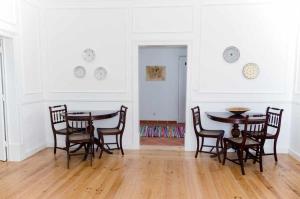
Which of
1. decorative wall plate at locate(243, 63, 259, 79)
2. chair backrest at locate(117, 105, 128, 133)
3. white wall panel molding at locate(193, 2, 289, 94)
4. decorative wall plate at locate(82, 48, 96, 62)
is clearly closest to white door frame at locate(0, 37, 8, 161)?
decorative wall plate at locate(82, 48, 96, 62)

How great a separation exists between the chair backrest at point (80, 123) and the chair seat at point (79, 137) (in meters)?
0.08

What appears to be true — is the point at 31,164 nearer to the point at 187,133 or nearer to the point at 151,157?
the point at 151,157

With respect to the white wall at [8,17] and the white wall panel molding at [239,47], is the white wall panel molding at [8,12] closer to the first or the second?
the white wall at [8,17]

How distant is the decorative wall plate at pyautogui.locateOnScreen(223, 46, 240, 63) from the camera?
14.3 feet

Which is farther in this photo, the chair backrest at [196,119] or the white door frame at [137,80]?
the white door frame at [137,80]

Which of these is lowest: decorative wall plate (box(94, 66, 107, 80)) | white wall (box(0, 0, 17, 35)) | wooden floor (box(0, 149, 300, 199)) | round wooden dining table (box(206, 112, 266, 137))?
wooden floor (box(0, 149, 300, 199))

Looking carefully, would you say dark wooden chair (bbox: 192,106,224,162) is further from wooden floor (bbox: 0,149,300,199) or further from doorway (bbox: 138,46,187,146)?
doorway (bbox: 138,46,187,146)

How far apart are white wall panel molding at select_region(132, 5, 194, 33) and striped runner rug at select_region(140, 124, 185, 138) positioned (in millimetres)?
2586

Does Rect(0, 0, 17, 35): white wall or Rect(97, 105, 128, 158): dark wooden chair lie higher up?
Rect(0, 0, 17, 35): white wall

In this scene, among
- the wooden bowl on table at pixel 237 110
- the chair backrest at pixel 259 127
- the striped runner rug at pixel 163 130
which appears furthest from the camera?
the striped runner rug at pixel 163 130

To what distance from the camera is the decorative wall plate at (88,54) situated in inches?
182

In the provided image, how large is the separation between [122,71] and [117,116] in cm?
95

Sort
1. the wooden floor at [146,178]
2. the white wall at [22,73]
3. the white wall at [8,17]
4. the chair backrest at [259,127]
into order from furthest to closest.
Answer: the white wall at [22,73]
the white wall at [8,17]
the chair backrest at [259,127]
the wooden floor at [146,178]

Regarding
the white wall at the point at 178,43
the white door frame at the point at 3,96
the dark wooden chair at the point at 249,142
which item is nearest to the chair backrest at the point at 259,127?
the dark wooden chair at the point at 249,142
